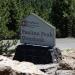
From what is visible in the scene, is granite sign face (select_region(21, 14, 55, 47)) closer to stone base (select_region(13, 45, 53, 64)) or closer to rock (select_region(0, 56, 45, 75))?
stone base (select_region(13, 45, 53, 64))

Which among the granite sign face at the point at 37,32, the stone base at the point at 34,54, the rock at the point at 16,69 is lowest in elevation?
the stone base at the point at 34,54

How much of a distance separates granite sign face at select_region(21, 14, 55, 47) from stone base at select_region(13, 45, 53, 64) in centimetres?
22

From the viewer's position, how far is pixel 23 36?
891 centimetres

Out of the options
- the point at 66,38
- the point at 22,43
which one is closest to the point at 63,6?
the point at 66,38

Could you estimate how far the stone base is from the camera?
8.20m

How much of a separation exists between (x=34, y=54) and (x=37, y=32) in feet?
1.84

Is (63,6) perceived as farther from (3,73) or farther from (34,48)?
(3,73)

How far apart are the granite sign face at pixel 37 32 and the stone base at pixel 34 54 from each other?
22cm

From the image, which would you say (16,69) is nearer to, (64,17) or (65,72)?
(65,72)

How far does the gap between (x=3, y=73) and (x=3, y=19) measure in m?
5.32

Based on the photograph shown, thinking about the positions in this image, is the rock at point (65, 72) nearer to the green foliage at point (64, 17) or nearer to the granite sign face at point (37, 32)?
the granite sign face at point (37, 32)

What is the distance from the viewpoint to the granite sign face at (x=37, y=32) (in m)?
8.46

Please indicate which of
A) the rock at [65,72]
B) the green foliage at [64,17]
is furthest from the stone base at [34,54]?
the green foliage at [64,17]

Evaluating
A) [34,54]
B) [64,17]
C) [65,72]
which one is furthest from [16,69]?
[64,17]
